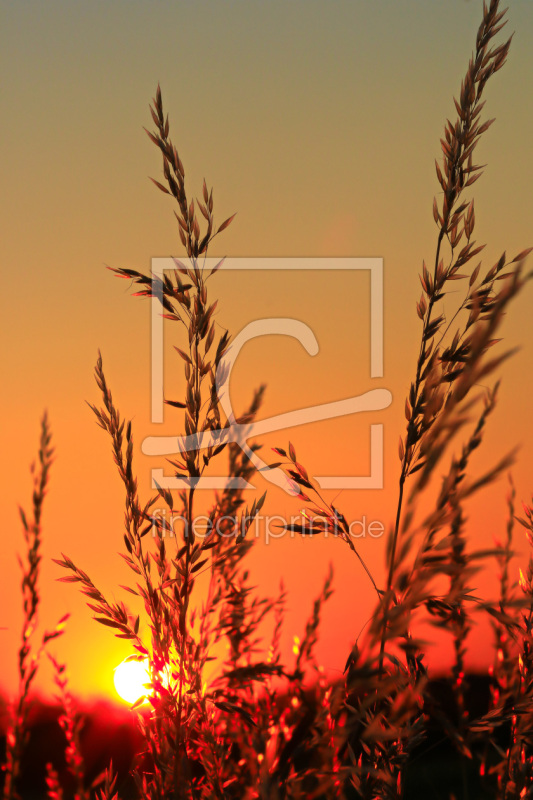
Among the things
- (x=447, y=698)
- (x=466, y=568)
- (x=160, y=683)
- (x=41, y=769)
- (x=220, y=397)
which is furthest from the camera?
(x=41, y=769)

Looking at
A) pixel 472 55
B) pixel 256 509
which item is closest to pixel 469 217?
pixel 472 55

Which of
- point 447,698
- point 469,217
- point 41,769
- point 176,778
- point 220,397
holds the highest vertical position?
point 469,217

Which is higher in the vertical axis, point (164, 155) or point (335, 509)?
point (164, 155)

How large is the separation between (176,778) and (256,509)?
0.71m

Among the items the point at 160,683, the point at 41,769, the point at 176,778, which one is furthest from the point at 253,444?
the point at 41,769

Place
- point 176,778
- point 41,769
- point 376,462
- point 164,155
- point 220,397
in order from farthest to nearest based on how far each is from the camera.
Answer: point 41,769, point 376,462, point 164,155, point 220,397, point 176,778

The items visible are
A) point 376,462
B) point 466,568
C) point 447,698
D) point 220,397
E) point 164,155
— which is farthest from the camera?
point 376,462

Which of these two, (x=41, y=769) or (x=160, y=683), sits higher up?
(x=160, y=683)

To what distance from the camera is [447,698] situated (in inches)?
98.9

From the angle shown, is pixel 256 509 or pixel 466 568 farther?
pixel 256 509

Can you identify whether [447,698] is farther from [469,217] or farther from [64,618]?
[469,217]

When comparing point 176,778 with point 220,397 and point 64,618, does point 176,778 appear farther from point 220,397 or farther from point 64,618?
point 220,397

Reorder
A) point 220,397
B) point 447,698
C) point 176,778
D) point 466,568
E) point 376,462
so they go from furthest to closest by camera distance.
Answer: point 376,462 → point 447,698 → point 220,397 → point 176,778 → point 466,568

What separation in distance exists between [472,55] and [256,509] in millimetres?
1321
